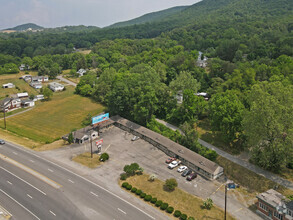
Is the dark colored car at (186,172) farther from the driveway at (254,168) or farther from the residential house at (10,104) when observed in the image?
the residential house at (10,104)

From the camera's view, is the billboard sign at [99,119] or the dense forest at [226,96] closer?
the dense forest at [226,96]

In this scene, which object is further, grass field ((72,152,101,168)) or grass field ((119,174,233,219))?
grass field ((72,152,101,168))

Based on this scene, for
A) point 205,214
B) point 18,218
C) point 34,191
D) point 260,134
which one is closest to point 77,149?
point 34,191

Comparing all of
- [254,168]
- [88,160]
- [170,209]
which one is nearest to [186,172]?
[170,209]

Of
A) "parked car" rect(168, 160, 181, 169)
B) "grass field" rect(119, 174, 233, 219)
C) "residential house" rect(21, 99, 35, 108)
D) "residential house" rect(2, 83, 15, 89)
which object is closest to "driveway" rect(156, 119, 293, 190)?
"parked car" rect(168, 160, 181, 169)

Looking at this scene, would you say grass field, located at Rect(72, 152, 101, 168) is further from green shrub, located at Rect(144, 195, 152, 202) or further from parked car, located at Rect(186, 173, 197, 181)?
parked car, located at Rect(186, 173, 197, 181)

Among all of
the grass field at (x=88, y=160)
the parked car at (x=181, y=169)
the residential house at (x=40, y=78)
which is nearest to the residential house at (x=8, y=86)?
the residential house at (x=40, y=78)

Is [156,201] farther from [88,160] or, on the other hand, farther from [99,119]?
[99,119]

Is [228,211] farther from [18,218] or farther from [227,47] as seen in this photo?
[227,47]
